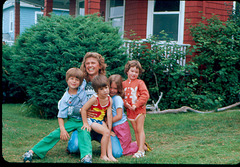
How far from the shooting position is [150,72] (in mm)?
8930

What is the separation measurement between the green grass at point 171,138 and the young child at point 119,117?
22 centimetres

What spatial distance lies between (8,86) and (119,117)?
6.69m

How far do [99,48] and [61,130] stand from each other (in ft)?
9.56

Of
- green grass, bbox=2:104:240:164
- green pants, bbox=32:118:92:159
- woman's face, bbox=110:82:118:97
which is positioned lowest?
green grass, bbox=2:104:240:164

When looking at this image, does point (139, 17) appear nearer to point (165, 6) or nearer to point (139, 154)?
point (165, 6)

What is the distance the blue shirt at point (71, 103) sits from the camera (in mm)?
3973

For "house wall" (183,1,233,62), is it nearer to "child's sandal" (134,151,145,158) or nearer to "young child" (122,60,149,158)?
"young child" (122,60,149,158)

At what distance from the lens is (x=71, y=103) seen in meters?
4.02

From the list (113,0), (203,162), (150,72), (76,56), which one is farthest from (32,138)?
(113,0)

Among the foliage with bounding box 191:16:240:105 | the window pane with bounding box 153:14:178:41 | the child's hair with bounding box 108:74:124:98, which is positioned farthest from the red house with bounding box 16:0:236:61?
the child's hair with bounding box 108:74:124:98

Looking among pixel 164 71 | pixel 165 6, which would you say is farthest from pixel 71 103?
pixel 165 6

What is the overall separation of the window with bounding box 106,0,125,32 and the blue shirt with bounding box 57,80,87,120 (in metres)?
8.26

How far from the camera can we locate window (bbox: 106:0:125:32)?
12.2 meters

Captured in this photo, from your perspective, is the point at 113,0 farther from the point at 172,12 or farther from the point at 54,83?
the point at 54,83
